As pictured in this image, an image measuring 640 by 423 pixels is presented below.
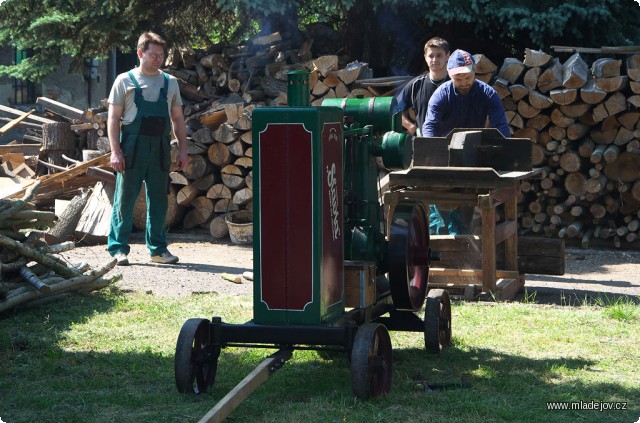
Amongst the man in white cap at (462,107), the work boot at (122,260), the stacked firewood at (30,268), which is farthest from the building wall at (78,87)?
the man in white cap at (462,107)

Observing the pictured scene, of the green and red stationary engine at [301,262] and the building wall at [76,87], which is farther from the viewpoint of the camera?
the building wall at [76,87]

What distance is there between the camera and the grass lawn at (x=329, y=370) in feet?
13.5

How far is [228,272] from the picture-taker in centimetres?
835

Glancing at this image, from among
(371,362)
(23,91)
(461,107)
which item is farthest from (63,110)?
(371,362)

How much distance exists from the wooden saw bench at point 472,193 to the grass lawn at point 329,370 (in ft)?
1.27

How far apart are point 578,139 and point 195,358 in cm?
633

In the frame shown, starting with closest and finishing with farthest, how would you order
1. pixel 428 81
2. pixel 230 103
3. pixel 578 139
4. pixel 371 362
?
1. pixel 371 362
2. pixel 428 81
3. pixel 578 139
4. pixel 230 103

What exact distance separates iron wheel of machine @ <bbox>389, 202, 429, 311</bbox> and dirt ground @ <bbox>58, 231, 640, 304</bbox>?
77.8 inches

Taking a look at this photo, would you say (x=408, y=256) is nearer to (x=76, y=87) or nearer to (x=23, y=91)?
(x=76, y=87)

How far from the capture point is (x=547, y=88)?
9406 mm

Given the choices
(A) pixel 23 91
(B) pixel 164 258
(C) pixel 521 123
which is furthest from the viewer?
(A) pixel 23 91

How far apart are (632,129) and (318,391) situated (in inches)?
240

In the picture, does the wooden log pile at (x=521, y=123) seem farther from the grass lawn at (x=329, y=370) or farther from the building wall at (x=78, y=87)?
the building wall at (x=78, y=87)

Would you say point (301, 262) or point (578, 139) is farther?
point (578, 139)
